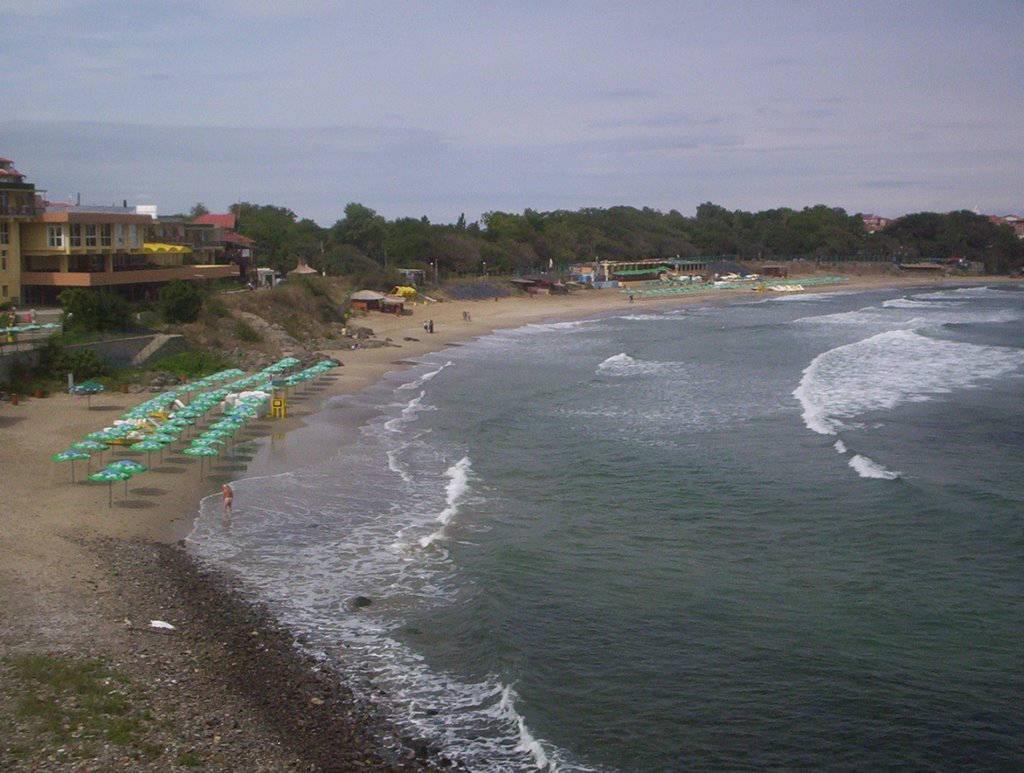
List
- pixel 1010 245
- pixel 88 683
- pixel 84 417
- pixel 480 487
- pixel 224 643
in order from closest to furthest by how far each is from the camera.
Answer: pixel 88 683
pixel 224 643
pixel 480 487
pixel 84 417
pixel 1010 245

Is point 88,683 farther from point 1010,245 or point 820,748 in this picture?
point 1010,245

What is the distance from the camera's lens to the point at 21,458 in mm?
27844

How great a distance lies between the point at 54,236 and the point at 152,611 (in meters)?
35.2

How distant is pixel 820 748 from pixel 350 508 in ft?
46.6

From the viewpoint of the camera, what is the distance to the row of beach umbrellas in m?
26.3

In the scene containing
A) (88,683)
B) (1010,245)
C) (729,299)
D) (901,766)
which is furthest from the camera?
(1010,245)

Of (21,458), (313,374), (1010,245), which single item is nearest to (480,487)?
(21,458)

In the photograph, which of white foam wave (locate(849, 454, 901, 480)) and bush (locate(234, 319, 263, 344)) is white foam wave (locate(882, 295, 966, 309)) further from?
white foam wave (locate(849, 454, 901, 480))

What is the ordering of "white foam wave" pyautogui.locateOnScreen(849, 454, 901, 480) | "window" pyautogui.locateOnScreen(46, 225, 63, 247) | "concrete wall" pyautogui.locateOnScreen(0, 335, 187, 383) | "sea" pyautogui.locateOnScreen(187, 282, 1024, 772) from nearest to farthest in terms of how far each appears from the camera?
"sea" pyautogui.locateOnScreen(187, 282, 1024, 772) → "white foam wave" pyautogui.locateOnScreen(849, 454, 901, 480) → "concrete wall" pyautogui.locateOnScreen(0, 335, 187, 383) → "window" pyautogui.locateOnScreen(46, 225, 63, 247)

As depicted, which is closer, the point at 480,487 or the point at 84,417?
the point at 480,487

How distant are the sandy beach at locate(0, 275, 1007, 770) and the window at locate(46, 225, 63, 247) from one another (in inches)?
616

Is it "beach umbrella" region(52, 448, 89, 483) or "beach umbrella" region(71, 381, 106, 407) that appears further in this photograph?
"beach umbrella" region(71, 381, 106, 407)

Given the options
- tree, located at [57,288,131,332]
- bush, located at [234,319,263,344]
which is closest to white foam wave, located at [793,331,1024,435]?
bush, located at [234,319,263,344]

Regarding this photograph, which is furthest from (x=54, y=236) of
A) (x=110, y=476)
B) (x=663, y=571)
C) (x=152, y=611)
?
(x=663, y=571)
